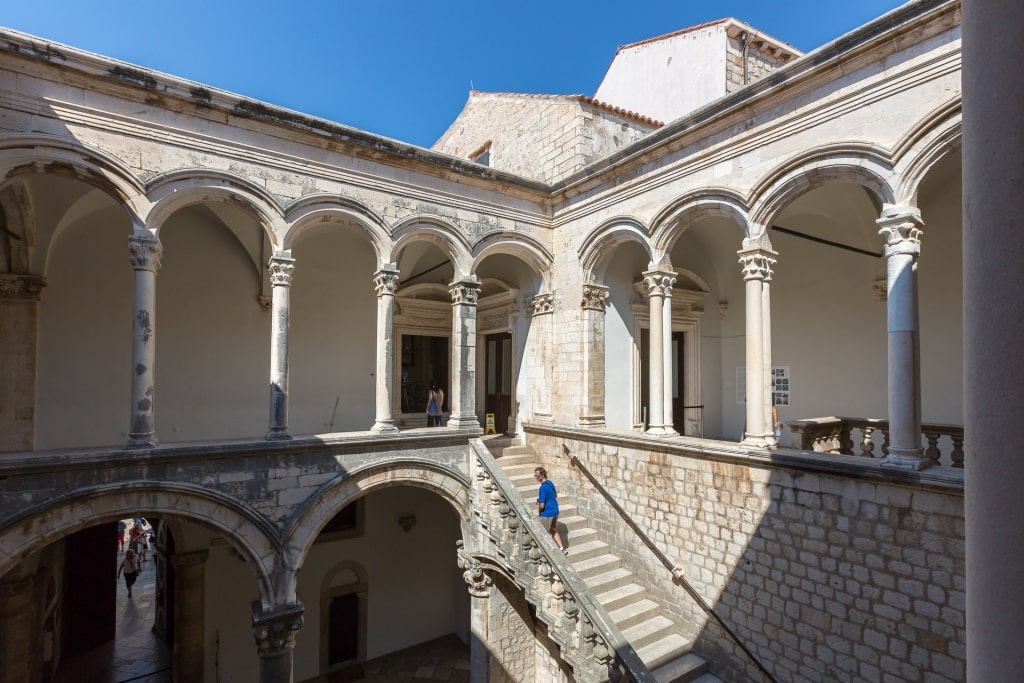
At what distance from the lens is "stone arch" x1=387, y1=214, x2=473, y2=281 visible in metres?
8.56

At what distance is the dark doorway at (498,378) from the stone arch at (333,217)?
4.20 m

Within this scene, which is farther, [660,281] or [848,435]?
[848,435]

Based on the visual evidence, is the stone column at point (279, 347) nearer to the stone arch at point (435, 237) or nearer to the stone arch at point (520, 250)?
the stone arch at point (435, 237)

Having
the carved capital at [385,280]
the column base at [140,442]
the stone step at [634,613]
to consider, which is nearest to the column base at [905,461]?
the stone step at [634,613]

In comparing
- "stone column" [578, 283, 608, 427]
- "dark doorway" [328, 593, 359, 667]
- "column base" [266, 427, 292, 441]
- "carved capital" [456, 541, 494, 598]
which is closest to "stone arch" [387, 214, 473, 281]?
"stone column" [578, 283, 608, 427]

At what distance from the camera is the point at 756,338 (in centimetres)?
696

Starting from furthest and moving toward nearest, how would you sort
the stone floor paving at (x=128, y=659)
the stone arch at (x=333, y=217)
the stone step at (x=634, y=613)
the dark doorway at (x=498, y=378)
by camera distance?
the dark doorway at (x=498, y=378), the stone floor paving at (x=128, y=659), the stone arch at (x=333, y=217), the stone step at (x=634, y=613)

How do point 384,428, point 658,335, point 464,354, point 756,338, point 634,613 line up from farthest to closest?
point 464,354
point 658,335
point 384,428
point 634,613
point 756,338

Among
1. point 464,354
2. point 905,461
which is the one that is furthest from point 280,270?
point 905,461

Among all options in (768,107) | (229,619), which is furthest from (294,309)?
(768,107)

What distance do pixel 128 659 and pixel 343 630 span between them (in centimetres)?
454

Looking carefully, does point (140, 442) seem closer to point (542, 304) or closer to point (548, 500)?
point (548, 500)

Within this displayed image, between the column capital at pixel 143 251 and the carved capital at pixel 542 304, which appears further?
the carved capital at pixel 542 304

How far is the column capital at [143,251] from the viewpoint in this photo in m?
6.61
